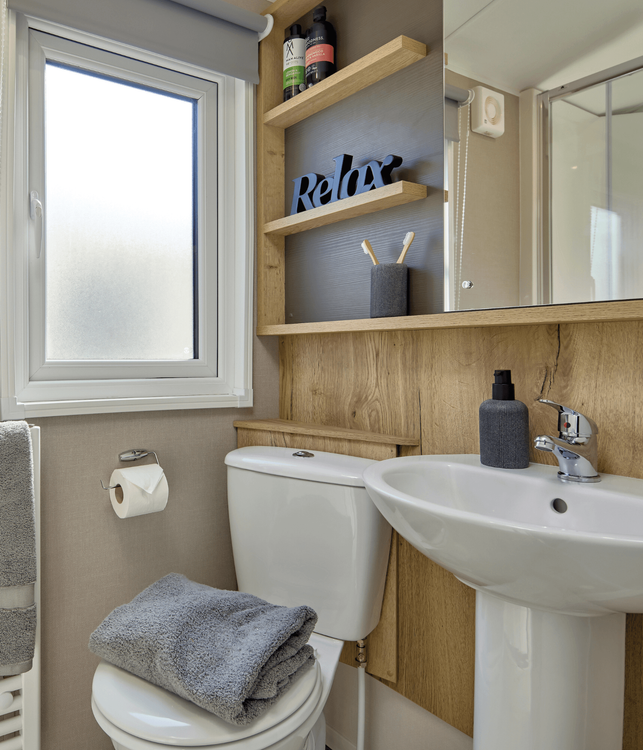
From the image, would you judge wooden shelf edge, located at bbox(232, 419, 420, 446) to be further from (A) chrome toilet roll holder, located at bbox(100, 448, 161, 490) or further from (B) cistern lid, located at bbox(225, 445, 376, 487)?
(A) chrome toilet roll holder, located at bbox(100, 448, 161, 490)

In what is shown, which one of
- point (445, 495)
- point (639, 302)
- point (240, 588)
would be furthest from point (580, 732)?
point (240, 588)

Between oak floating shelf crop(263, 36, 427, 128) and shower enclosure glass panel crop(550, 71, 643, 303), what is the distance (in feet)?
1.37

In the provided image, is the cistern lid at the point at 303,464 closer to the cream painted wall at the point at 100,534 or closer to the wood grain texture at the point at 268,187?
the cream painted wall at the point at 100,534

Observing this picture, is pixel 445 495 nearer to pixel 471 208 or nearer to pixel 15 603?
pixel 471 208

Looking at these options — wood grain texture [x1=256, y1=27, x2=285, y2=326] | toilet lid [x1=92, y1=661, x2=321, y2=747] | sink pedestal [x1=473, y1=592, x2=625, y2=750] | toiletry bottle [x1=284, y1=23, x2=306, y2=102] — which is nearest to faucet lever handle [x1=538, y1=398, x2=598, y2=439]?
sink pedestal [x1=473, y1=592, x2=625, y2=750]

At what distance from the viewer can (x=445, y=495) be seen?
41.4 inches

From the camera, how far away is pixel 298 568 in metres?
1.28

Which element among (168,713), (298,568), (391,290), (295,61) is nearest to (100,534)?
(298,568)

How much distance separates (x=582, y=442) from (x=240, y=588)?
0.94m

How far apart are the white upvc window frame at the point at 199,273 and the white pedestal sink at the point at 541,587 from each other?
0.77 m

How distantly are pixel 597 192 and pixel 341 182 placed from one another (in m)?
0.68

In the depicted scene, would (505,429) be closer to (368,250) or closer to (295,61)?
(368,250)

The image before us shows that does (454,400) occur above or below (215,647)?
above

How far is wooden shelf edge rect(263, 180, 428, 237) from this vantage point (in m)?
1.23
